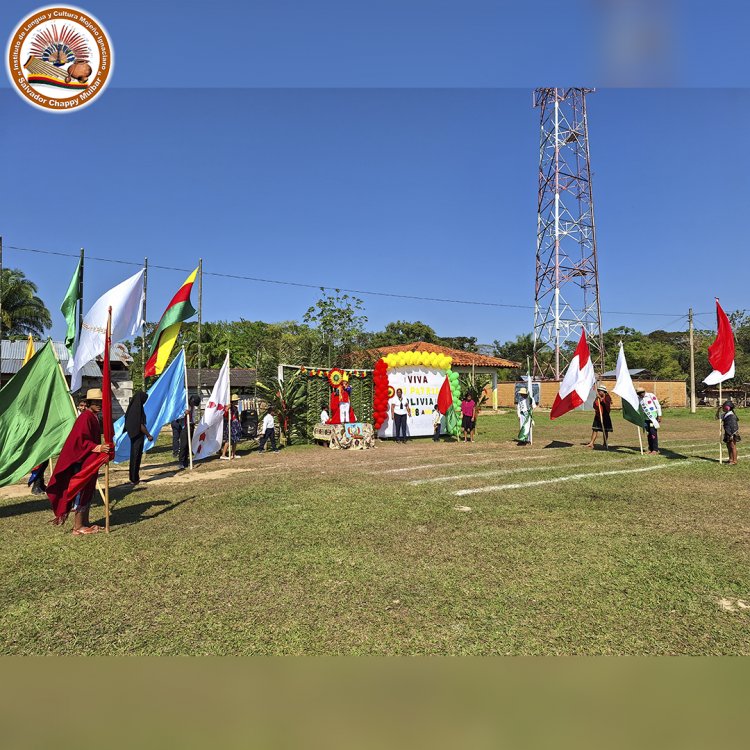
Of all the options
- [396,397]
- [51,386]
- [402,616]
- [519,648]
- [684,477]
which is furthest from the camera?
[396,397]

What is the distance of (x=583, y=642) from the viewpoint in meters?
3.46

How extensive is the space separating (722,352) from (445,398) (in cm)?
818

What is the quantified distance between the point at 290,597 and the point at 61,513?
3.44m

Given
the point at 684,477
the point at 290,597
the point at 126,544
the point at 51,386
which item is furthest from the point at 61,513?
the point at 684,477

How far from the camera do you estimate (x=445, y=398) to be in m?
17.9

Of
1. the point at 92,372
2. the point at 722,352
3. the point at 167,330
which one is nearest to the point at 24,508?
the point at 167,330

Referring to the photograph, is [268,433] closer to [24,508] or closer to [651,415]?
[24,508]

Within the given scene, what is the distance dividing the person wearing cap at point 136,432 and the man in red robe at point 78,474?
3.08 m

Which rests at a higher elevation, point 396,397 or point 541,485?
point 396,397

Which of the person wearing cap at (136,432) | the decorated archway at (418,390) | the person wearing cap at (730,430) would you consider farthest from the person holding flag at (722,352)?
the person wearing cap at (136,432)

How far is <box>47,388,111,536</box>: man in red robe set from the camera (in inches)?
241

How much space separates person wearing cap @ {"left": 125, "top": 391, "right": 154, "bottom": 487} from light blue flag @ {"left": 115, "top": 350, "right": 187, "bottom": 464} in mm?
726

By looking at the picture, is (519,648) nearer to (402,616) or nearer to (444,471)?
(402,616)

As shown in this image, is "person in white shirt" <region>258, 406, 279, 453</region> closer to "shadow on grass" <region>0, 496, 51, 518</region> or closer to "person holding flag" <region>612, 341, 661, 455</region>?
"shadow on grass" <region>0, 496, 51, 518</region>
